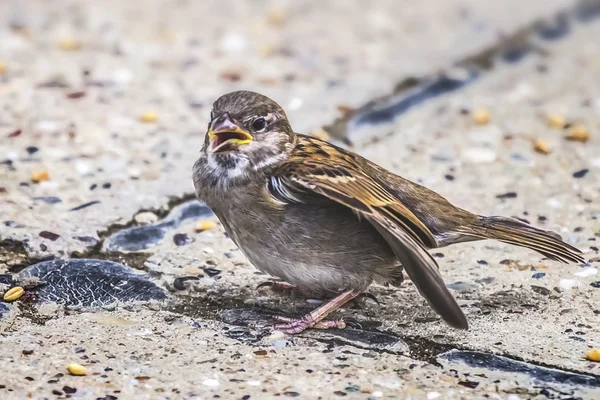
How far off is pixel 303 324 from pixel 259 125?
889mm

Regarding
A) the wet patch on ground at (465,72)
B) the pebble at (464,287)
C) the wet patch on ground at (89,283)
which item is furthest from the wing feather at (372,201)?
the wet patch on ground at (465,72)

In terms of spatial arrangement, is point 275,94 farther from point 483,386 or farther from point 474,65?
point 483,386

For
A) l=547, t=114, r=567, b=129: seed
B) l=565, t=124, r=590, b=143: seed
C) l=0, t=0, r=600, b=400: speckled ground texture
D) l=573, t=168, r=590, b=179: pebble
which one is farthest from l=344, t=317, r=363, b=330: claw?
l=547, t=114, r=567, b=129: seed

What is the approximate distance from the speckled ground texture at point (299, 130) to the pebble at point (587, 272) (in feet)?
0.04

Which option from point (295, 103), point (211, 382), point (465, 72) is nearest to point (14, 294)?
point (211, 382)

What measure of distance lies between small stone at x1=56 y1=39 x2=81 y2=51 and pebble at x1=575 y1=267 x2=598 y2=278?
152 inches

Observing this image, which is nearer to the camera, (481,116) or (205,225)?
(205,225)

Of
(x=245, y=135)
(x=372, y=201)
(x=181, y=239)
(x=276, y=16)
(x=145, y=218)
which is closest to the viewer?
(x=372, y=201)

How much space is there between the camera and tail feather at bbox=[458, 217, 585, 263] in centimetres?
439

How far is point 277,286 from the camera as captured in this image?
4703mm

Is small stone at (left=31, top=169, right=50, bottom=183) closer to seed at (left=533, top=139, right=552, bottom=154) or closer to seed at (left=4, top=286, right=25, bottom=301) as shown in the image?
seed at (left=4, top=286, right=25, bottom=301)

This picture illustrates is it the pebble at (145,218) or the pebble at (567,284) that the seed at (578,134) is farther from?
the pebble at (145,218)

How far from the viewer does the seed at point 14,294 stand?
433 centimetres

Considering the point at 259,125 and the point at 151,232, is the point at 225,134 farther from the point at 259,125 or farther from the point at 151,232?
the point at 151,232
